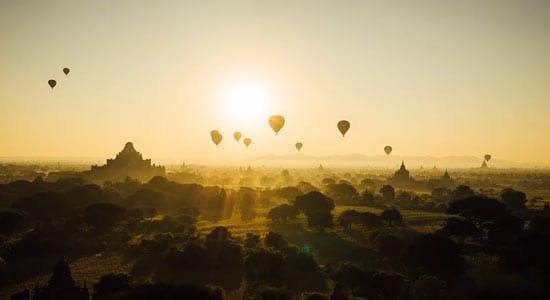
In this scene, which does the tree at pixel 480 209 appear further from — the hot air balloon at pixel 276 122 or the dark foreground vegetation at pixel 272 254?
the hot air balloon at pixel 276 122

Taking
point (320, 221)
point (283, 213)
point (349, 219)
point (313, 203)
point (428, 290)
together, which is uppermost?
point (313, 203)

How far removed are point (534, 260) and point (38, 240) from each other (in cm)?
6346

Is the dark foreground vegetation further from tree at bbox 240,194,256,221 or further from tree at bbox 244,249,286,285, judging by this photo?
tree at bbox 240,194,256,221

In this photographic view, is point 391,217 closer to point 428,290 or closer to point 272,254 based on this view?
point 272,254

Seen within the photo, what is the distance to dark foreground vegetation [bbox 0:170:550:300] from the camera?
39469mm

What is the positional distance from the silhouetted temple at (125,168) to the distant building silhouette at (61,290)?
136m

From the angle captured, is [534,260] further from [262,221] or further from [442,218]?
[262,221]

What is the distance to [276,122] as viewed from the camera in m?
117

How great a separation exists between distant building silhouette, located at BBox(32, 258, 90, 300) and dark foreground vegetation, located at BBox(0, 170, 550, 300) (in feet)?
0.30

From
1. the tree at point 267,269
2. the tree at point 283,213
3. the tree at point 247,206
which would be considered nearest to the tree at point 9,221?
the tree at point 267,269

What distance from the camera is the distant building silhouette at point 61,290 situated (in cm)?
3666

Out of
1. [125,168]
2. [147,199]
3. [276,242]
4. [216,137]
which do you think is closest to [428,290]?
[276,242]

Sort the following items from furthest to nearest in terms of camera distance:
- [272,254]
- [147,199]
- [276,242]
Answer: [147,199], [276,242], [272,254]

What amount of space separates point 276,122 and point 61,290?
84.3 m
